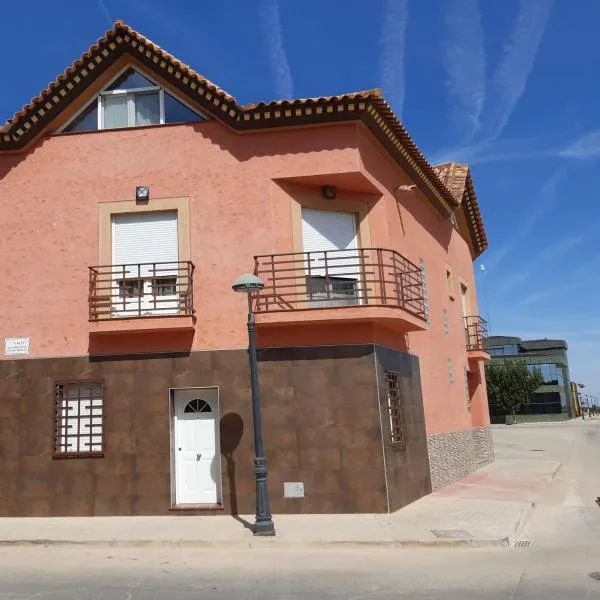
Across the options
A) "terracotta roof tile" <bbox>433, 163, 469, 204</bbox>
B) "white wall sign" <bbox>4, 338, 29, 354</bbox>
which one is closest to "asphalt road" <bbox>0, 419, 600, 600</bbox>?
"white wall sign" <bbox>4, 338, 29, 354</bbox>

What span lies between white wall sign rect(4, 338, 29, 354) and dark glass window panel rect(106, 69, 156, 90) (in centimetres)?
549

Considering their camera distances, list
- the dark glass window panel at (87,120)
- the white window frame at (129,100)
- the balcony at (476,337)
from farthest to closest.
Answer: the balcony at (476,337) < the dark glass window panel at (87,120) < the white window frame at (129,100)

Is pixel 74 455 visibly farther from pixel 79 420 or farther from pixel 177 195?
pixel 177 195

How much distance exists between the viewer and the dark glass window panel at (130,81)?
1347 centimetres

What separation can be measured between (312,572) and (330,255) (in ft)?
22.0

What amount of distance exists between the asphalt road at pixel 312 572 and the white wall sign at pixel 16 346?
4.27 metres

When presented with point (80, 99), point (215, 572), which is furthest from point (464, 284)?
point (215, 572)

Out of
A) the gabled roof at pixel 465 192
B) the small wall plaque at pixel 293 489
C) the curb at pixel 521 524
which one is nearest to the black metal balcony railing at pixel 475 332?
the gabled roof at pixel 465 192

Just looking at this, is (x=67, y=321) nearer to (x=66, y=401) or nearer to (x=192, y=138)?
(x=66, y=401)

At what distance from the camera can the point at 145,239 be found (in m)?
12.9

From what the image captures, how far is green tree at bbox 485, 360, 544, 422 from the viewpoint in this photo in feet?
214

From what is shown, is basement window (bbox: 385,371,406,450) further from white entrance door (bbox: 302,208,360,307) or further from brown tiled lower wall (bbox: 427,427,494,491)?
brown tiled lower wall (bbox: 427,427,494,491)

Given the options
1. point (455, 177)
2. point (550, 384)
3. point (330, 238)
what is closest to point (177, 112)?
point (330, 238)

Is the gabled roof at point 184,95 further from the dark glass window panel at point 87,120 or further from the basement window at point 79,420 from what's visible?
the basement window at point 79,420
